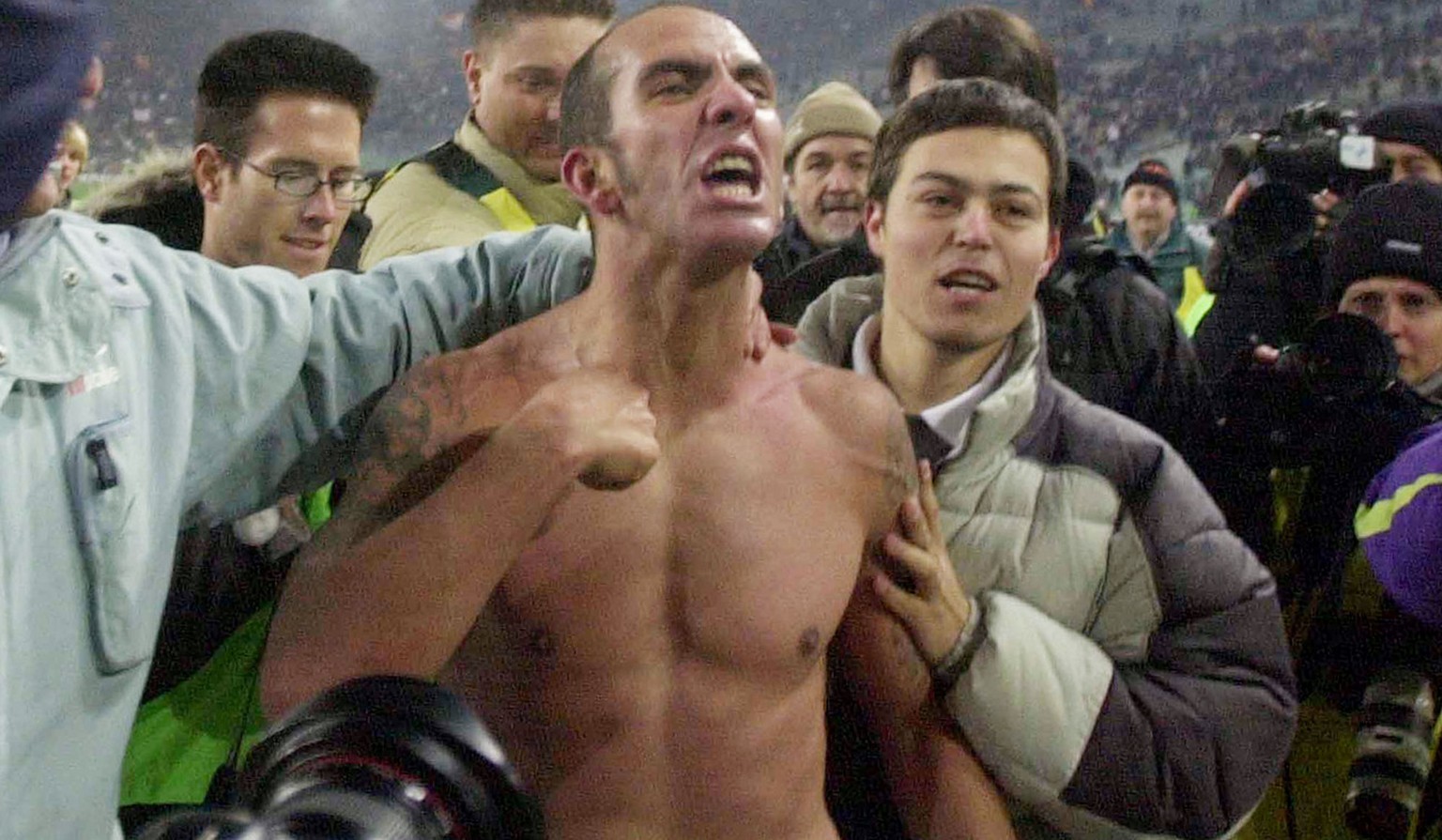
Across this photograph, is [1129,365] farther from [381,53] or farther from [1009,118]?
[381,53]

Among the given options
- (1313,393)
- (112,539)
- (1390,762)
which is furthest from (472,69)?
(1390,762)

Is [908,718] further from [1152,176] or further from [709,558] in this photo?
[1152,176]

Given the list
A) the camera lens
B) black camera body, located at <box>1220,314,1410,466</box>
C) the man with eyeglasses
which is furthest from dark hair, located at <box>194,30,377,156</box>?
the camera lens

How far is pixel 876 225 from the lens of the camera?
1.11m

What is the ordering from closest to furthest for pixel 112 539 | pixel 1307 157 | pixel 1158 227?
pixel 112 539
pixel 1307 157
pixel 1158 227

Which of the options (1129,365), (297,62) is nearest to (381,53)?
(297,62)

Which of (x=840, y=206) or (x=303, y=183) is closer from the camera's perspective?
(x=303, y=183)

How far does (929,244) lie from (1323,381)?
547mm

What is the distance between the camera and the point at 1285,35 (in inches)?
147

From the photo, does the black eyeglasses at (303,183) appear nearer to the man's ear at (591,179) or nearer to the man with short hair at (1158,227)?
the man's ear at (591,179)

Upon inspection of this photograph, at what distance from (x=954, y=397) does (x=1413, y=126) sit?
1121 millimetres

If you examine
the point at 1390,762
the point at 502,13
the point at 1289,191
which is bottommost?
the point at 1390,762

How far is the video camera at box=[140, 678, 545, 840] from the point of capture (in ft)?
2.03

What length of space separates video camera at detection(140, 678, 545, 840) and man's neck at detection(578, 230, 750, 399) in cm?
35
